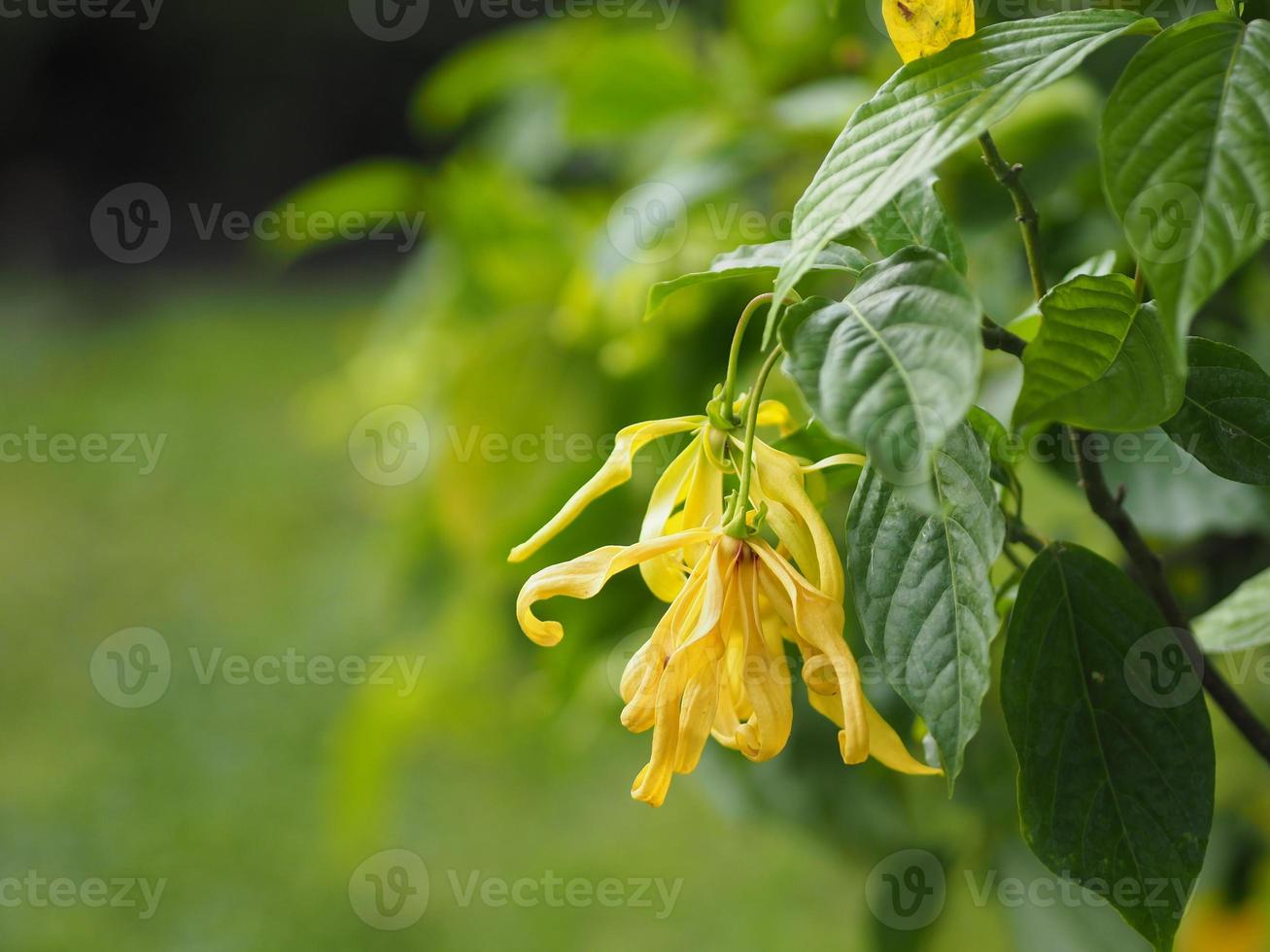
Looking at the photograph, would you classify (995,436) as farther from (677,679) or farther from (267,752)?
(267,752)

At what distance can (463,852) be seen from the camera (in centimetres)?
188

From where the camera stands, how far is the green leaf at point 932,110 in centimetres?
29

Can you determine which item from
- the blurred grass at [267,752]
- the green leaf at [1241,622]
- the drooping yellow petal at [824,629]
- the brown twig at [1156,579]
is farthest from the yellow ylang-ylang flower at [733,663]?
the blurred grass at [267,752]

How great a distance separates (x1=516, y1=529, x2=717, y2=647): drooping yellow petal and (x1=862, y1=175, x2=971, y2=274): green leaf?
0.12 m

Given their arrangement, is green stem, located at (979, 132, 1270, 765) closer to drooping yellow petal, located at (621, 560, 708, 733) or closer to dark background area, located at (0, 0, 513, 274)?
drooping yellow petal, located at (621, 560, 708, 733)

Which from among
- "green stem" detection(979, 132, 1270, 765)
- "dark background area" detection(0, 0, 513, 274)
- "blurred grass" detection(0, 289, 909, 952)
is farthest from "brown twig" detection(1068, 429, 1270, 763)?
"dark background area" detection(0, 0, 513, 274)

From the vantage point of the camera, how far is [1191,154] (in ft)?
0.90

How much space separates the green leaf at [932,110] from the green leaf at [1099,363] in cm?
6

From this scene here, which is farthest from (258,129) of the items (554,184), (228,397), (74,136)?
(554,184)

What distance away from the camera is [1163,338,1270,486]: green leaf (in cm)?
35

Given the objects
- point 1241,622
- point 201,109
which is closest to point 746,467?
point 1241,622

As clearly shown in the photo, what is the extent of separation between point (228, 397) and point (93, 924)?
1998mm

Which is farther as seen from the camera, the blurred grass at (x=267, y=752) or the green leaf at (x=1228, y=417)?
the blurred grass at (x=267, y=752)

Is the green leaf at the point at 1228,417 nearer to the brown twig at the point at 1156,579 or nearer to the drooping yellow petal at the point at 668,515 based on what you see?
the brown twig at the point at 1156,579
